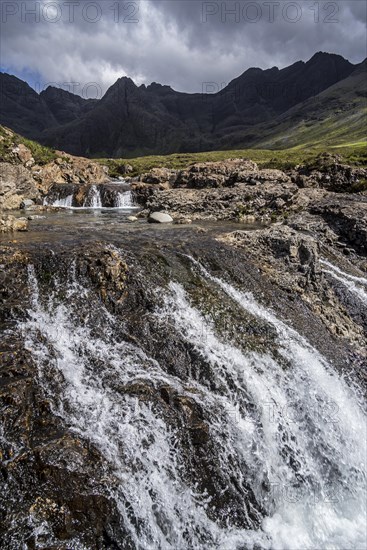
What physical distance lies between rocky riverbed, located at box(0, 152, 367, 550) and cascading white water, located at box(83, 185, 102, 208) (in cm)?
2438

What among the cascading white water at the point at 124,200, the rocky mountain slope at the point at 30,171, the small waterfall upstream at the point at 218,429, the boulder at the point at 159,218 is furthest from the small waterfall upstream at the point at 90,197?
the small waterfall upstream at the point at 218,429

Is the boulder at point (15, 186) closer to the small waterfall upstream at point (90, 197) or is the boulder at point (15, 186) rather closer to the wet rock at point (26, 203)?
the wet rock at point (26, 203)

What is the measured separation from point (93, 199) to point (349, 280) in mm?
31450

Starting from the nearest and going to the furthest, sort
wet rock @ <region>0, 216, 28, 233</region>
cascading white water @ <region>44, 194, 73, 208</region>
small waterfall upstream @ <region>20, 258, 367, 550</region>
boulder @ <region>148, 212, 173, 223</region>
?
small waterfall upstream @ <region>20, 258, 367, 550</region> < wet rock @ <region>0, 216, 28, 233</region> < boulder @ <region>148, 212, 173, 223</region> < cascading white water @ <region>44, 194, 73, 208</region>

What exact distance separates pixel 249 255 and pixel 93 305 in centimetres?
943

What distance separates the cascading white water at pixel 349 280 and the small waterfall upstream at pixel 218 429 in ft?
24.4

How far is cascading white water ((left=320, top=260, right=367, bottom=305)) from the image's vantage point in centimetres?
1971

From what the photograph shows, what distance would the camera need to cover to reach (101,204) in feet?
143

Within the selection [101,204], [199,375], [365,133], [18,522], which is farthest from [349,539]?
[365,133]

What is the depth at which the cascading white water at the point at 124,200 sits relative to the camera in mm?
43844

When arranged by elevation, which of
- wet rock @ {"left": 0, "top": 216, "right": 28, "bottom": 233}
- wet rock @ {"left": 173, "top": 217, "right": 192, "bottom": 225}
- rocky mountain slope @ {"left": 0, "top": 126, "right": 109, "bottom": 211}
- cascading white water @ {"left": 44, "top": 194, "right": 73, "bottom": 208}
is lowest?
cascading white water @ {"left": 44, "top": 194, "right": 73, "bottom": 208}

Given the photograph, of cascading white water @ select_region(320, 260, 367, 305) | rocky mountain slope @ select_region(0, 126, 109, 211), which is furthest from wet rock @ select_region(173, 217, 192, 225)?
rocky mountain slope @ select_region(0, 126, 109, 211)

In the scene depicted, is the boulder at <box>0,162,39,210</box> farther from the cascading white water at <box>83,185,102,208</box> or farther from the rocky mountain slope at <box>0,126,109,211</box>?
the cascading white water at <box>83,185,102,208</box>

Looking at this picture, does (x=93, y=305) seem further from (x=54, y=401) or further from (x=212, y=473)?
(x=212, y=473)
